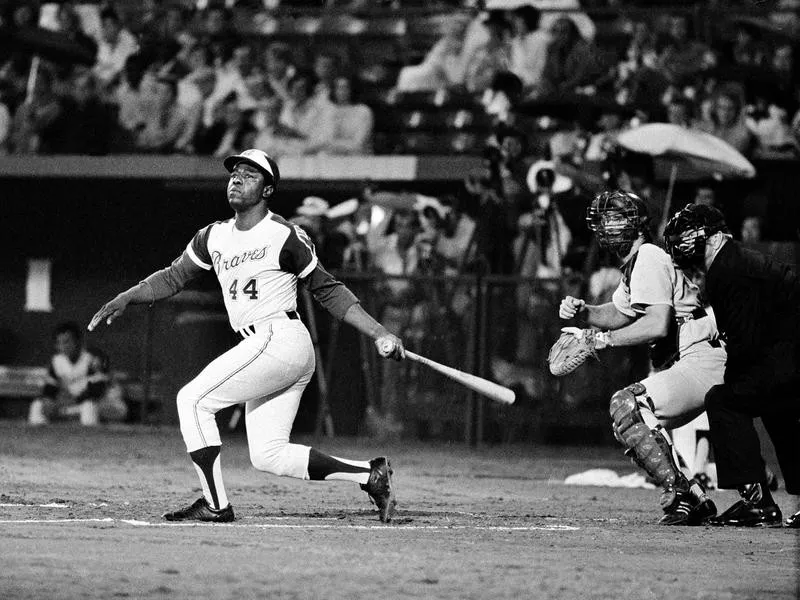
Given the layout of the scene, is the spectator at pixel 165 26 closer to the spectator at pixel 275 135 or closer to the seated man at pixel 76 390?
the spectator at pixel 275 135

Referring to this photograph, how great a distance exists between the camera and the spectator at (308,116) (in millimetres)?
17625

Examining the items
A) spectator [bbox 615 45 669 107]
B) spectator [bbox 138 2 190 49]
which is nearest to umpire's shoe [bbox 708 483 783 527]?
spectator [bbox 615 45 669 107]

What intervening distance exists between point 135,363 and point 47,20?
5.19 metres

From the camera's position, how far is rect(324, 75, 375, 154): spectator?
57.6 ft

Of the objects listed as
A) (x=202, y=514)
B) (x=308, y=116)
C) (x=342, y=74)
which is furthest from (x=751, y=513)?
(x=342, y=74)

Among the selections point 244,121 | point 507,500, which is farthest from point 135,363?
point 507,500

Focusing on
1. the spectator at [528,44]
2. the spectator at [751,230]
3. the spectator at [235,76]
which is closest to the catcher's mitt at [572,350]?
the spectator at [751,230]

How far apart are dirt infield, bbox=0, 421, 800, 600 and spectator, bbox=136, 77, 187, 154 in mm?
6587

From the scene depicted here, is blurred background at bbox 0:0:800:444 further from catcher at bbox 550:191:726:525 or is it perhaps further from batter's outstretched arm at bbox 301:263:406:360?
batter's outstretched arm at bbox 301:263:406:360

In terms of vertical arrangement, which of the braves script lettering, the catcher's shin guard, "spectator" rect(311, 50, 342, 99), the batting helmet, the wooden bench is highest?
"spectator" rect(311, 50, 342, 99)

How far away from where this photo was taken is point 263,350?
830 centimetres

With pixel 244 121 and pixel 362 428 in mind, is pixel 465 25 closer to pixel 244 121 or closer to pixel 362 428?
pixel 244 121

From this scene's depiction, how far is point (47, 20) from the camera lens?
2038 centimetres

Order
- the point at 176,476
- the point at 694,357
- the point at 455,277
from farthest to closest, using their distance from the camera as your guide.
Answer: the point at 455,277
the point at 176,476
the point at 694,357
